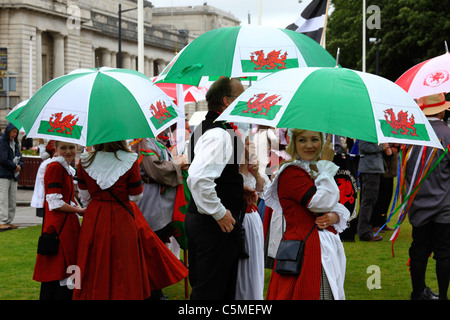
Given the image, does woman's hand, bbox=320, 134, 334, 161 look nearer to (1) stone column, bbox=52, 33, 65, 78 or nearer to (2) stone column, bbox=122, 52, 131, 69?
(1) stone column, bbox=52, 33, 65, 78

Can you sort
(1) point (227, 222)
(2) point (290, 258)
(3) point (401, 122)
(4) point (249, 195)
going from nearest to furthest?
1. (3) point (401, 122)
2. (2) point (290, 258)
3. (1) point (227, 222)
4. (4) point (249, 195)

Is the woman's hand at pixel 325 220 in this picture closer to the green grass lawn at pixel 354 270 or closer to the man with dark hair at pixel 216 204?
the man with dark hair at pixel 216 204

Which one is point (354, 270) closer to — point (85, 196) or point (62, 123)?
point (85, 196)

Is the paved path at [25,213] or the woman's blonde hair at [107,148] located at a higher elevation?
the woman's blonde hair at [107,148]

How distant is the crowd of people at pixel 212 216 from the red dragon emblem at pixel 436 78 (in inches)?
12.3

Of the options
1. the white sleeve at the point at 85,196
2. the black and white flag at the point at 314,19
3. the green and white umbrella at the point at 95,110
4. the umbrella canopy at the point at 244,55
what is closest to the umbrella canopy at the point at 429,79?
the umbrella canopy at the point at 244,55

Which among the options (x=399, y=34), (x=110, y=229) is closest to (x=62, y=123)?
(x=110, y=229)

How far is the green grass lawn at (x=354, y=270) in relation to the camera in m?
8.08

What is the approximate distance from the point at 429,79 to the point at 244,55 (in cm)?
199

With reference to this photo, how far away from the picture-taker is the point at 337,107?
4246 millimetres

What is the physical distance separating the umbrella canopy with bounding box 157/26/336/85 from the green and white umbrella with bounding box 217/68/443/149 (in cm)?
135

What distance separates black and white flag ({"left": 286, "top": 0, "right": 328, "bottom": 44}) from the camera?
833 cm

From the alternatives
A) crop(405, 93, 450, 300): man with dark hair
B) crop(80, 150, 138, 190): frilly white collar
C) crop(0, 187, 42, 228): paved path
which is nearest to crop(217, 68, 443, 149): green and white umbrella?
crop(80, 150, 138, 190): frilly white collar
